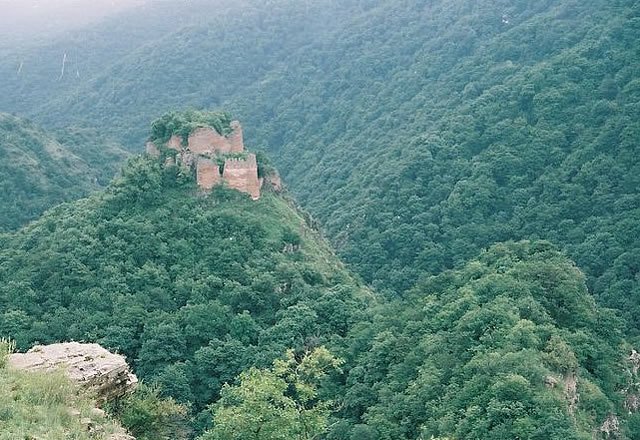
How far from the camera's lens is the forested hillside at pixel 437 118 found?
62969 millimetres

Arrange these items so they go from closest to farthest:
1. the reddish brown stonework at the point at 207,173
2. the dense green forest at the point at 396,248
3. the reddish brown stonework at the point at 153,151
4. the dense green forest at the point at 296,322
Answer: the dense green forest at the point at 296,322
the dense green forest at the point at 396,248
the reddish brown stonework at the point at 207,173
the reddish brown stonework at the point at 153,151

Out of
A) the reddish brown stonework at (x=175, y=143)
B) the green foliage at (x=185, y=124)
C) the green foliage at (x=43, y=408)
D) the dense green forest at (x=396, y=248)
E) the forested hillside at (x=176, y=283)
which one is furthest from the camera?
the reddish brown stonework at (x=175, y=143)

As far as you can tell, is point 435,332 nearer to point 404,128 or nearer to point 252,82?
point 404,128

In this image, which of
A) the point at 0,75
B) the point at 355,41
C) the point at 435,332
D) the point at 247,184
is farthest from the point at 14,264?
the point at 0,75

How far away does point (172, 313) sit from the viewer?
138 feet

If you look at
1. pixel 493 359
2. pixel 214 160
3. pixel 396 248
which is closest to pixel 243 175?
pixel 214 160

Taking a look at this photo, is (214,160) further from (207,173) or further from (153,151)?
(153,151)

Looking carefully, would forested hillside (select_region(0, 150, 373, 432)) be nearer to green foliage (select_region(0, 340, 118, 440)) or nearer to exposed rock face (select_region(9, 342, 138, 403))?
exposed rock face (select_region(9, 342, 138, 403))

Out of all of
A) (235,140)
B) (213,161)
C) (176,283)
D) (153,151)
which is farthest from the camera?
(153,151)

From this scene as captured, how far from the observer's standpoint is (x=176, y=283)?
43344mm

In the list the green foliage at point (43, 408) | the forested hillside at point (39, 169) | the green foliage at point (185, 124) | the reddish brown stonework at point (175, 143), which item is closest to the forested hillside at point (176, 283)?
the reddish brown stonework at point (175, 143)

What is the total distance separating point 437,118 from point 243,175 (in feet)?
143

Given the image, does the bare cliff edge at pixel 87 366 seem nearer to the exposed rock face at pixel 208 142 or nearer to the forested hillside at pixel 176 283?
the forested hillside at pixel 176 283

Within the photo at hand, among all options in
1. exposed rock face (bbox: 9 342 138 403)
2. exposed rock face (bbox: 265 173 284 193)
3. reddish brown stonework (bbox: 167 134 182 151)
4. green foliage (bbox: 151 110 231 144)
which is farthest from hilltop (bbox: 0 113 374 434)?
exposed rock face (bbox: 9 342 138 403)
